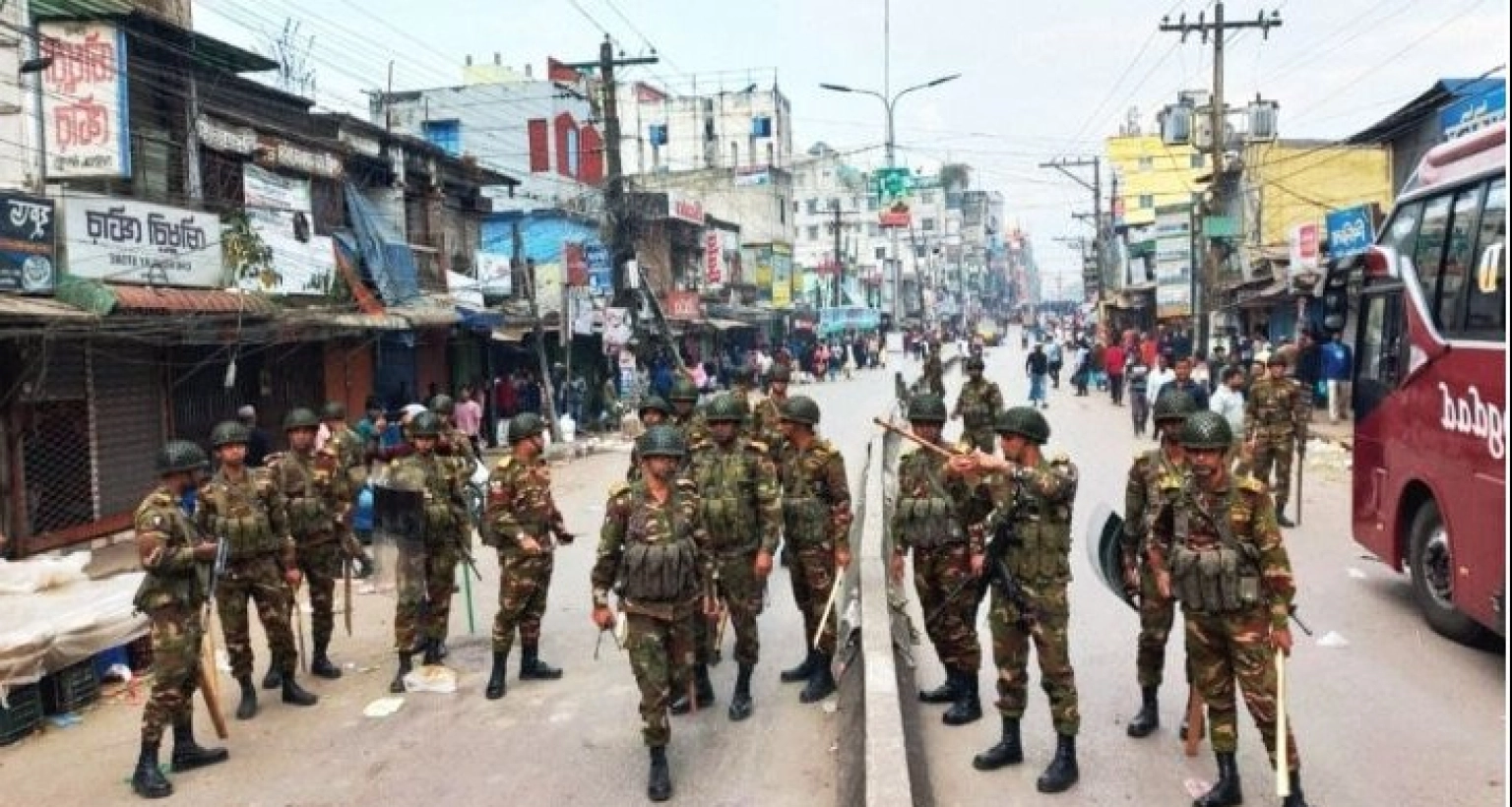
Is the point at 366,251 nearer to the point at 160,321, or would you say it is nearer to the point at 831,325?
the point at 160,321

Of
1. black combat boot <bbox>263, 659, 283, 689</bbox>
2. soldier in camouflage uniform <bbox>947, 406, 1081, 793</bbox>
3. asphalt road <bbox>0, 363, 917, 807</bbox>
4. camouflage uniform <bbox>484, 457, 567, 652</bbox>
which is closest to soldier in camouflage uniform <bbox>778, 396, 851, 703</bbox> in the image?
asphalt road <bbox>0, 363, 917, 807</bbox>

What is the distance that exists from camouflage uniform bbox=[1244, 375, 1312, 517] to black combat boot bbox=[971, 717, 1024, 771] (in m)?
6.81

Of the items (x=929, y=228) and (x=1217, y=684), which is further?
(x=929, y=228)

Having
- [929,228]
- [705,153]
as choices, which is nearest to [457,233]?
[705,153]

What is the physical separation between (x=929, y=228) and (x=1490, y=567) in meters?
108

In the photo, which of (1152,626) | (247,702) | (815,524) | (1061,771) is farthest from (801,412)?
(247,702)

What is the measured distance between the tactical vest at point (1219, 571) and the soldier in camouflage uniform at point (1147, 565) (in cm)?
68

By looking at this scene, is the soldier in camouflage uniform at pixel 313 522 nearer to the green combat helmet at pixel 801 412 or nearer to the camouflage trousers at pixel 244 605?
the camouflage trousers at pixel 244 605

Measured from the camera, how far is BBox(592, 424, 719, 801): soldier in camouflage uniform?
18.0 ft

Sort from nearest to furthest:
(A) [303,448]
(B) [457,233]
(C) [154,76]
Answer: (A) [303,448], (C) [154,76], (B) [457,233]

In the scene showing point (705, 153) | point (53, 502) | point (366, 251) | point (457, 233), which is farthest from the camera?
point (705, 153)

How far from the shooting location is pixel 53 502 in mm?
12453

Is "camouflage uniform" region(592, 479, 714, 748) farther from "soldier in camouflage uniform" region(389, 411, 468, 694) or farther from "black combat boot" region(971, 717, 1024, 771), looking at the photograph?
"soldier in camouflage uniform" region(389, 411, 468, 694)

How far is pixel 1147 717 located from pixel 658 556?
280cm
